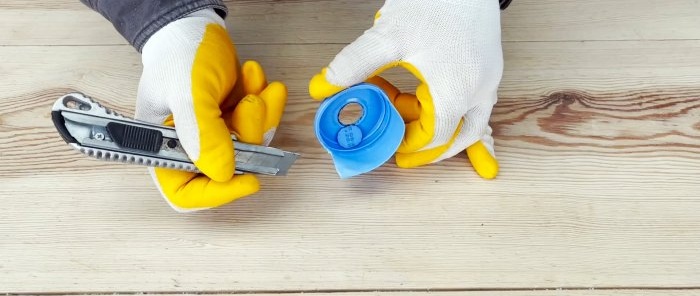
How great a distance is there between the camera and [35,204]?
22.7 inches

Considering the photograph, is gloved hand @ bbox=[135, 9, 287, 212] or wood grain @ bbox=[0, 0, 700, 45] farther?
wood grain @ bbox=[0, 0, 700, 45]

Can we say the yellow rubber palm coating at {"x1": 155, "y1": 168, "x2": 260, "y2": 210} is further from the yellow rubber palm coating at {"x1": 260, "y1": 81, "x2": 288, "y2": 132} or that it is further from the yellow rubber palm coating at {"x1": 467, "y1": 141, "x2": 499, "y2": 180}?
the yellow rubber palm coating at {"x1": 467, "y1": 141, "x2": 499, "y2": 180}

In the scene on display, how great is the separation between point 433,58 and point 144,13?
0.25 metres

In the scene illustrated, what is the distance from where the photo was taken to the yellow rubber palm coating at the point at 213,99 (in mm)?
496

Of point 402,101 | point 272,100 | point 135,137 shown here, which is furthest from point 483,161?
point 135,137

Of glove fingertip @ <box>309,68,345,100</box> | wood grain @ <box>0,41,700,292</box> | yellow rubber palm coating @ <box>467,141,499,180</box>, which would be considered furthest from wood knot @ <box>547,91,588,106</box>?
glove fingertip @ <box>309,68,345,100</box>

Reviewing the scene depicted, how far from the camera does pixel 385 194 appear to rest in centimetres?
59

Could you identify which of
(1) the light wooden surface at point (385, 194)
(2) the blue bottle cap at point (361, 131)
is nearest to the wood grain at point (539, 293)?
(1) the light wooden surface at point (385, 194)

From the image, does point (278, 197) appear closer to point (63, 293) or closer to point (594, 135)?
point (63, 293)

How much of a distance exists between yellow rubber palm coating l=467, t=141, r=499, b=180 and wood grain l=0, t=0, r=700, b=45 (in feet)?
0.51

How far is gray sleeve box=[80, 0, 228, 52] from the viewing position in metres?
0.56

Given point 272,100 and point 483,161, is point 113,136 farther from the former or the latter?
point 483,161

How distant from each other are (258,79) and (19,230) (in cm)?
25

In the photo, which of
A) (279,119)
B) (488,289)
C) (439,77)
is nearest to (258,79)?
(279,119)
